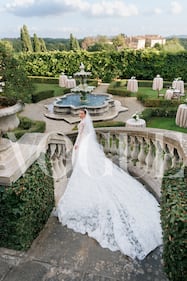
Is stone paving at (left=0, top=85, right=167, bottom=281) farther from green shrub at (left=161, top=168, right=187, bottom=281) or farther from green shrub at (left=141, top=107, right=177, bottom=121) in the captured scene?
green shrub at (left=141, top=107, right=177, bottom=121)

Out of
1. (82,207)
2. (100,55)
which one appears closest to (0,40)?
(82,207)

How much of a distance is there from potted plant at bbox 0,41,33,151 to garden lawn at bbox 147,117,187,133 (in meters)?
→ 7.80

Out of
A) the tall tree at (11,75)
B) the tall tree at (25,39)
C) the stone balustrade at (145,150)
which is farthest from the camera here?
the tall tree at (25,39)

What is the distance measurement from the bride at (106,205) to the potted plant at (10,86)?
1.60 m

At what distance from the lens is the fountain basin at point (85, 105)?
12118mm

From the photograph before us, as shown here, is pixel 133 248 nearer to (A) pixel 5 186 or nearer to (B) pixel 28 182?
(B) pixel 28 182

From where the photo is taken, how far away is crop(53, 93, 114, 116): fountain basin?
1212 centimetres

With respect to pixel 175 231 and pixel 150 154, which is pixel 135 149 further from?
pixel 175 231

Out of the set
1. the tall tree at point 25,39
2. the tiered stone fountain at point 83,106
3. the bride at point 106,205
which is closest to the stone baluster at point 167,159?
the bride at point 106,205

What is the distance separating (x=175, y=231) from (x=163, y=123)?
8.96 meters

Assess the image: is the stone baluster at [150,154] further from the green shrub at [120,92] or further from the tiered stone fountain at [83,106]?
the green shrub at [120,92]

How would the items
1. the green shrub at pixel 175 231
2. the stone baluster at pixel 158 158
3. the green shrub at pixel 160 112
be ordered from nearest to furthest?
the green shrub at pixel 175 231 → the stone baluster at pixel 158 158 → the green shrub at pixel 160 112

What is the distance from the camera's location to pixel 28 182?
2.82m

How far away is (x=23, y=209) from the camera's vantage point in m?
2.70
